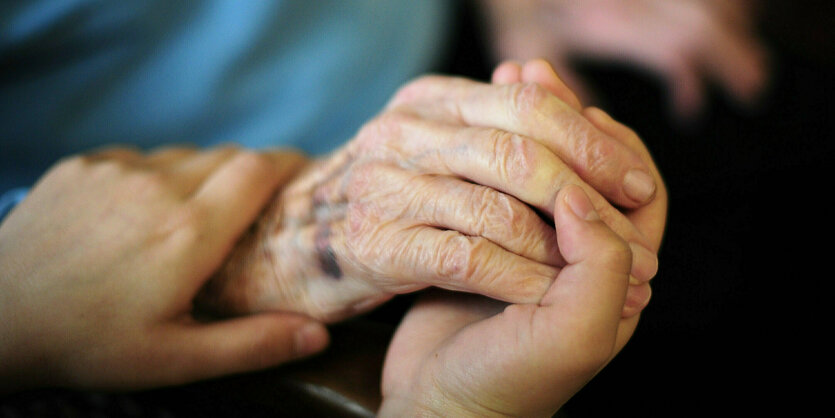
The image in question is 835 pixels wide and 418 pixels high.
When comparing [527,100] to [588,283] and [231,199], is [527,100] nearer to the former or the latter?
[588,283]

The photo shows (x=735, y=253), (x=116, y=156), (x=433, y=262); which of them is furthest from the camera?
(x=735, y=253)

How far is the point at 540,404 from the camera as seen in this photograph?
1.81 ft

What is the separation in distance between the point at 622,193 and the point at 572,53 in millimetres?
1042

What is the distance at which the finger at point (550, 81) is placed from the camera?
0.70 metres

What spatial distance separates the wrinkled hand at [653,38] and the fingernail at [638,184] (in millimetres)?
893

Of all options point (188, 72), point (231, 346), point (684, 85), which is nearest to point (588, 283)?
point (231, 346)

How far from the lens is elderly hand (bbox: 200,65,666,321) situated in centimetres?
60

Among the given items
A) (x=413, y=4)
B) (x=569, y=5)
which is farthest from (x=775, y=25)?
(x=413, y=4)

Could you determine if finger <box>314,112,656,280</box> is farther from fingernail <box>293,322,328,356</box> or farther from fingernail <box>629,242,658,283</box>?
fingernail <box>293,322,328,356</box>

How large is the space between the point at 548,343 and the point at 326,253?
1.11 feet

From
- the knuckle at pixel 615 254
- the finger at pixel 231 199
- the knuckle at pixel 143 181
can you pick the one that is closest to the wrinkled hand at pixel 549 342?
the knuckle at pixel 615 254

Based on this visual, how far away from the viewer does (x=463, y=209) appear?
2.06ft

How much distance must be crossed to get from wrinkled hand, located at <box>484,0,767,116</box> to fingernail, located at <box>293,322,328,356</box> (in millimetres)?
992

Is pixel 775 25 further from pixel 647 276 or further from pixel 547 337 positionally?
pixel 547 337
